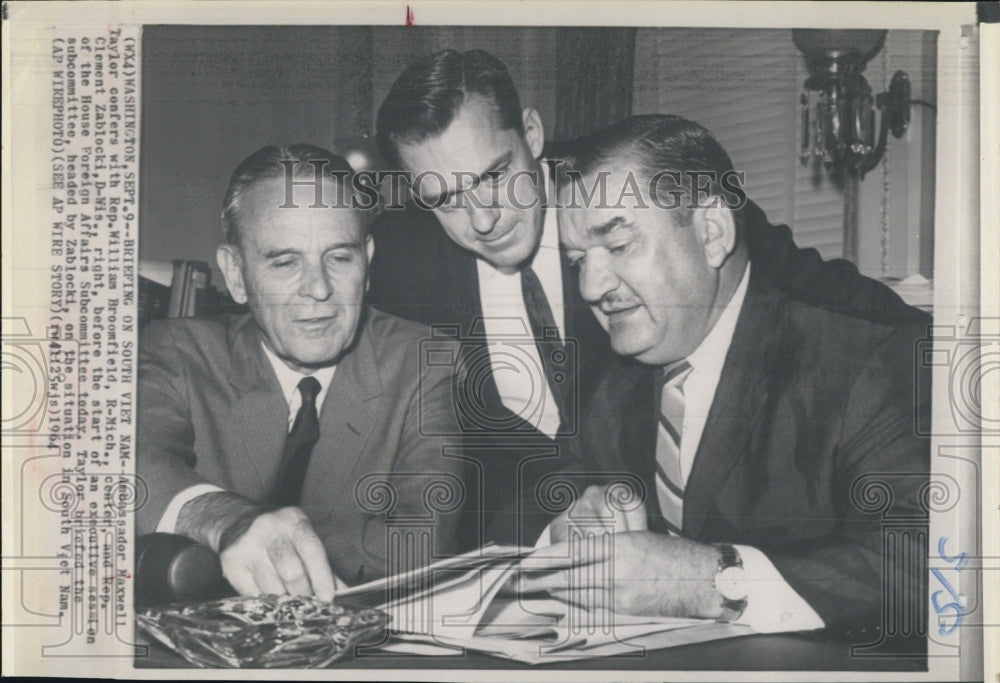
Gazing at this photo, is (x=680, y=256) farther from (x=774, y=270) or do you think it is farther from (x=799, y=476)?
(x=799, y=476)

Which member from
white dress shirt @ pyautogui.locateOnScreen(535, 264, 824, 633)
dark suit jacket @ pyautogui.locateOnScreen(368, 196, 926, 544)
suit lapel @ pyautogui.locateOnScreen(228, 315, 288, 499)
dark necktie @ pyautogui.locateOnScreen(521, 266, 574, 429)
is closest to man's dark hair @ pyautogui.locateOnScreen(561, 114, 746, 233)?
dark suit jacket @ pyautogui.locateOnScreen(368, 196, 926, 544)

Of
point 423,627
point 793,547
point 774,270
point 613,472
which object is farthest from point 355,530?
point 774,270

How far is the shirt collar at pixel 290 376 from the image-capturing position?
2400 mm

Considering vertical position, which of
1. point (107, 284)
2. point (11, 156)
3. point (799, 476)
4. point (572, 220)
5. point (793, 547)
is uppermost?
point (11, 156)

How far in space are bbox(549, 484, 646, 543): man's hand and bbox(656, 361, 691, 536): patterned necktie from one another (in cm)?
7

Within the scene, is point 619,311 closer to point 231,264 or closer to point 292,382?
point 292,382

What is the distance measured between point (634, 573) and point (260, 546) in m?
0.99

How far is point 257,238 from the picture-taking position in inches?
93.7

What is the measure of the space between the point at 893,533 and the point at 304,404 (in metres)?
1.62

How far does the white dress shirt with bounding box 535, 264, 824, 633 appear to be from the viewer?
2.38 metres

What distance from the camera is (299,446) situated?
7.83 feet

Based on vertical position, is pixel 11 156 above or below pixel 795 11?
below

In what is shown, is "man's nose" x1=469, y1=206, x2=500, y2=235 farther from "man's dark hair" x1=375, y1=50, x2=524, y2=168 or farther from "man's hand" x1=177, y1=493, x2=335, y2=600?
"man's hand" x1=177, y1=493, x2=335, y2=600

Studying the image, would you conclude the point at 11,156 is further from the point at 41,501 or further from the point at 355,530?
the point at 355,530
